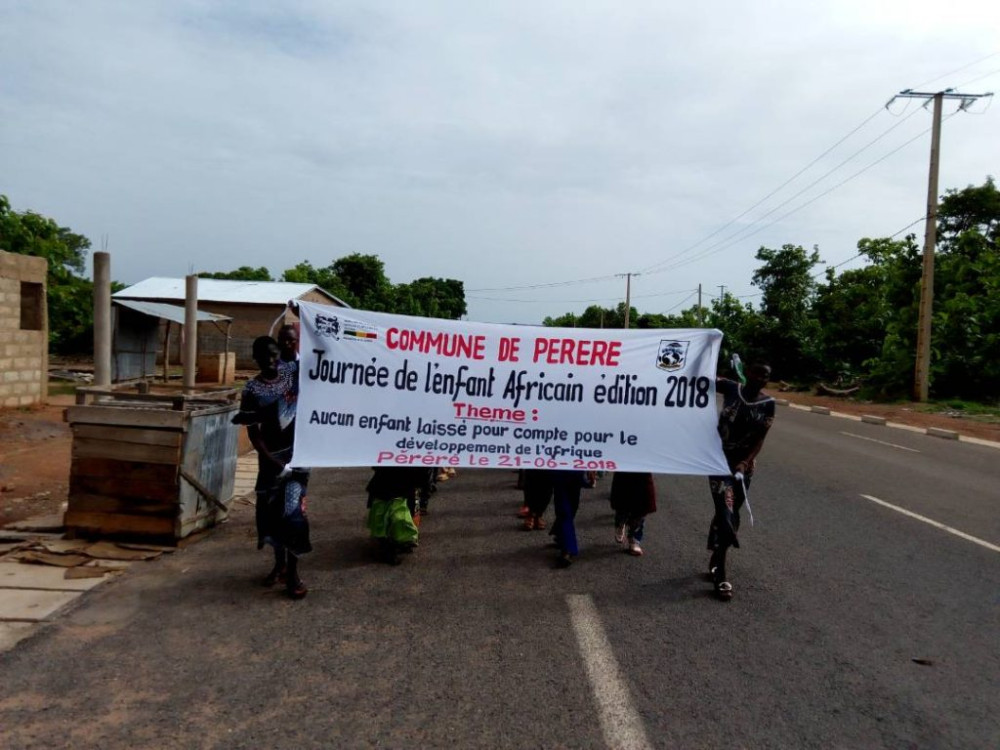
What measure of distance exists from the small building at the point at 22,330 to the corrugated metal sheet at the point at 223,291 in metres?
18.4

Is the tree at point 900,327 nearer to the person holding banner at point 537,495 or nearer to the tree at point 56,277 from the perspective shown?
the person holding banner at point 537,495

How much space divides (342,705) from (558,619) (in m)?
1.59

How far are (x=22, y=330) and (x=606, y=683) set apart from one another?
1460 centimetres

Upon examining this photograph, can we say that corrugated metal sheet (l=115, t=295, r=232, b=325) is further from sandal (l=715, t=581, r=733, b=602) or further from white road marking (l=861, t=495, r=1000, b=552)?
sandal (l=715, t=581, r=733, b=602)

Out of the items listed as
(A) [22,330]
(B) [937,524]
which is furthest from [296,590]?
(A) [22,330]

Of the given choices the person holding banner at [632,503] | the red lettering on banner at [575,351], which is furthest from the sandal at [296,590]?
the person holding banner at [632,503]

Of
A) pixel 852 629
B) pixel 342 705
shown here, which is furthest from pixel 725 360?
pixel 342 705

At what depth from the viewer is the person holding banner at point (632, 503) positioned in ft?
19.8

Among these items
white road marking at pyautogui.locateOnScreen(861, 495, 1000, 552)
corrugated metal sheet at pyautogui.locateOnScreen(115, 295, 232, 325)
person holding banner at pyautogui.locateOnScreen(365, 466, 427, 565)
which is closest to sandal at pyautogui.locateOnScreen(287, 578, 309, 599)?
person holding banner at pyautogui.locateOnScreen(365, 466, 427, 565)

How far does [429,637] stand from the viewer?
14.0ft

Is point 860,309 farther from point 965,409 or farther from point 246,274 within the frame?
point 246,274

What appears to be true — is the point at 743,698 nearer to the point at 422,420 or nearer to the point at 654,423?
the point at 654,423

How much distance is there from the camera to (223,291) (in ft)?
120

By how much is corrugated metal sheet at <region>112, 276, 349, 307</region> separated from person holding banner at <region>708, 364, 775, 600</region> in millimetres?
30426
